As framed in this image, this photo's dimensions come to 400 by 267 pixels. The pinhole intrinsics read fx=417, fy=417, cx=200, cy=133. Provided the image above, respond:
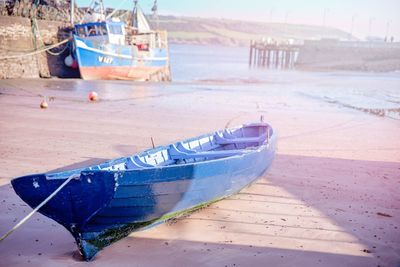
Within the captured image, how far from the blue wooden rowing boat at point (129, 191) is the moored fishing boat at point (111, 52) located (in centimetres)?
1943

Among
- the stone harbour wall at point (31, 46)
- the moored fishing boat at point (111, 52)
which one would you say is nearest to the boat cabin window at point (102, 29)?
the moored fishing boat at point (111, 52)

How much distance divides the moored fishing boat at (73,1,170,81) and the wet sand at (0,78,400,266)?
927 centimetres

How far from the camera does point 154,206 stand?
4613 millimetres

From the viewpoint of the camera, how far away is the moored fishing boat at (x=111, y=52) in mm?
24141

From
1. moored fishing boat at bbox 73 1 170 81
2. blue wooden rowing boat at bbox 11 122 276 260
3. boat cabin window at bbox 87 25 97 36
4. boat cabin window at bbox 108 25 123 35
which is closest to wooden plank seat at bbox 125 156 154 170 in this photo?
blue wooden rowing boat at bbox 11 122 276 260

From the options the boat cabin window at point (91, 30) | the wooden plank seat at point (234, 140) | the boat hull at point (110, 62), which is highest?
the boat cabin window at point (91, 30)

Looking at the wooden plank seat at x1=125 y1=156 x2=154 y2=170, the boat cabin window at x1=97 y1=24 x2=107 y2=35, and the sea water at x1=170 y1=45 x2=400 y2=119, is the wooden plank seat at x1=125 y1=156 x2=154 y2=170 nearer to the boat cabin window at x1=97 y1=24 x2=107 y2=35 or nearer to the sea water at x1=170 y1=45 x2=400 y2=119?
the sea water at x1=170 y1=45 x2=400 y2=119

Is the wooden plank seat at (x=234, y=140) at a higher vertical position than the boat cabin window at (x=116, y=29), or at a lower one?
lower

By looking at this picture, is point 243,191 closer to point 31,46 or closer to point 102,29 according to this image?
point 31,46

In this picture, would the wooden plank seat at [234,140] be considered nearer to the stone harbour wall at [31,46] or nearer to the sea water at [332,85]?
the sea water at [332,85]

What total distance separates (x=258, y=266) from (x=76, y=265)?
1.85 meters

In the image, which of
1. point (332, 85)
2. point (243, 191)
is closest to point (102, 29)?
point (332, 85)

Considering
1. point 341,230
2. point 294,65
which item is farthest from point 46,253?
point 294,65

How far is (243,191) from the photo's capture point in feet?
21.8
